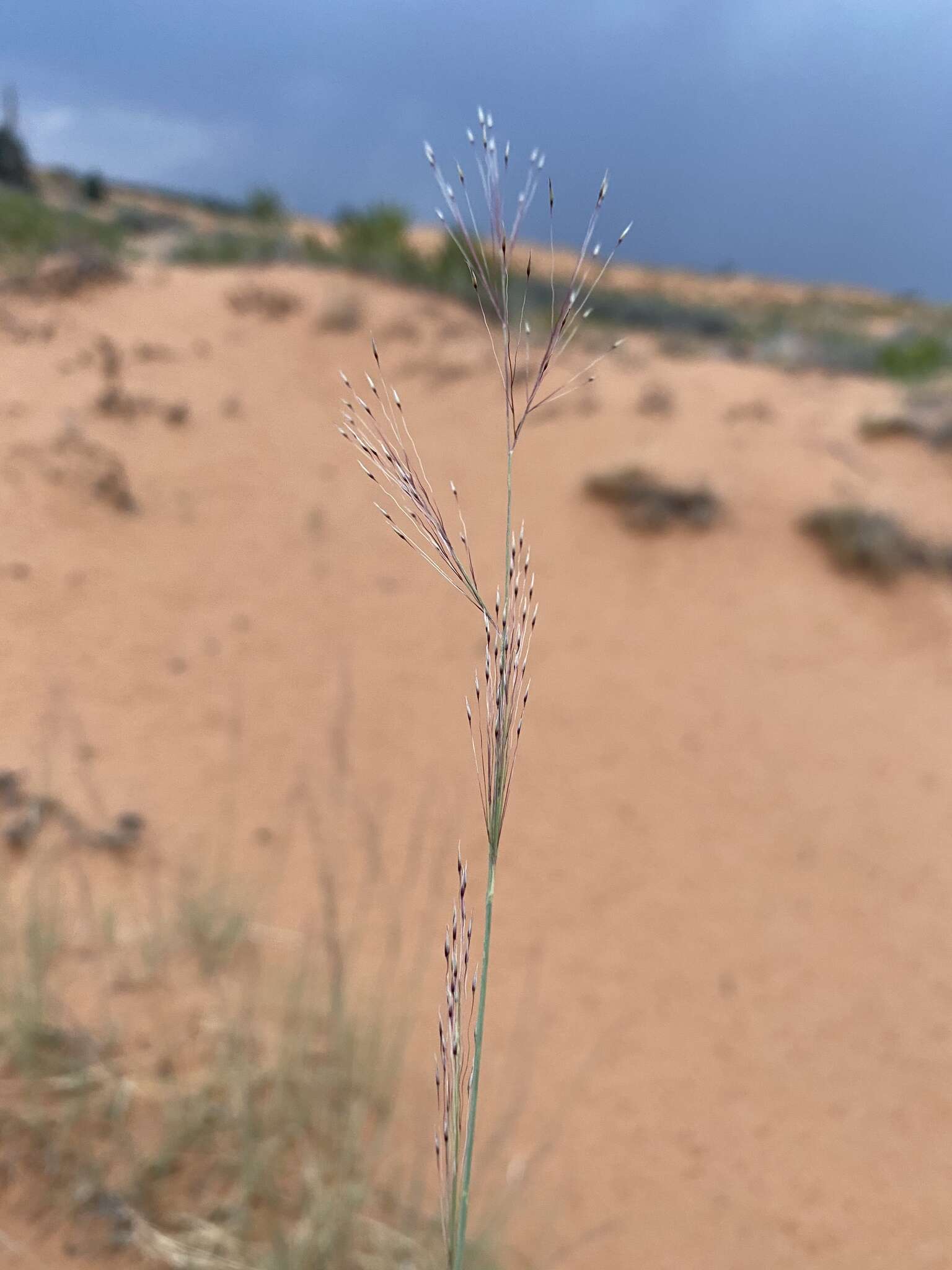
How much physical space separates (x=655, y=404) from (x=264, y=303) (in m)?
4.19

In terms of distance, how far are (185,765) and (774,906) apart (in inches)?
114

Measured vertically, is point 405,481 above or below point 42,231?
below

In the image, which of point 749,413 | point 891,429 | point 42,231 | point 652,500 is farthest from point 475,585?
point 42,231

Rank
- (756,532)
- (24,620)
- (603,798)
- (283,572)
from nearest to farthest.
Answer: (24,620), (603,798), (283,572), (756,532)

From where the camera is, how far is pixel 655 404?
8461 mm

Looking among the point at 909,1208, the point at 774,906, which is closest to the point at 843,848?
the point at 774,906

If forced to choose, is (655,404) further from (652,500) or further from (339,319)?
(339,319)

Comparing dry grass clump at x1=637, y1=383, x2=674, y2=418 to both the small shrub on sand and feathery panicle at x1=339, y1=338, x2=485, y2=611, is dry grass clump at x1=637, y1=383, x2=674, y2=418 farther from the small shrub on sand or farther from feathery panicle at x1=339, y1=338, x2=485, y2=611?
feathery panicle at x1=339, y1=338, x2=485, y2=611

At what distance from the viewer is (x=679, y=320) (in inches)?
565

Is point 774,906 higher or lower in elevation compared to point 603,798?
lower


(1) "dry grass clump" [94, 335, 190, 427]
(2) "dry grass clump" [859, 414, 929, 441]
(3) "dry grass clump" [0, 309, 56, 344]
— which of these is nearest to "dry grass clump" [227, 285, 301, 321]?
(1) "dry grass clump" [94, 335, 190, 427]

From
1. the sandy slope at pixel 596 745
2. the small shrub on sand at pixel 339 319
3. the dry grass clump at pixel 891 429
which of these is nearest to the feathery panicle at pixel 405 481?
the sandy slope at pixel 596 745

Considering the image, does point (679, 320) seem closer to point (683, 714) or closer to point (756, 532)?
point (756, 532)

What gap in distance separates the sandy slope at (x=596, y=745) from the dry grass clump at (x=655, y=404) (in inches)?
6.5
